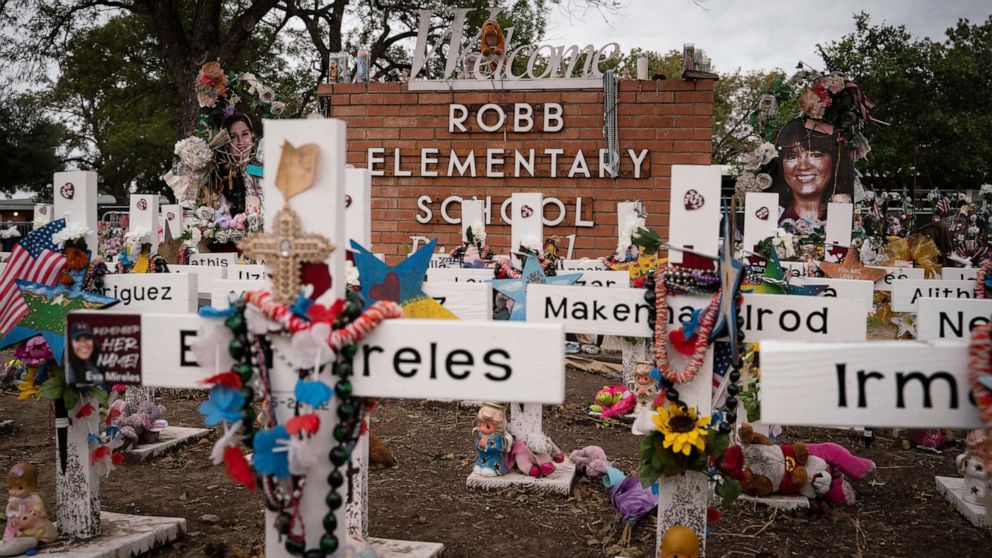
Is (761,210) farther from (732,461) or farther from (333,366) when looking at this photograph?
(333,366)

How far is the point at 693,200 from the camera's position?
3.63 meters

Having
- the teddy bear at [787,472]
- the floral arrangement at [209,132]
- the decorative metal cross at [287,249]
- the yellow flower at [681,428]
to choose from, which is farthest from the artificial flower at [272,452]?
the floral arrangement at [209,132]

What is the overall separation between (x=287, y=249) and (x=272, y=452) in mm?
584

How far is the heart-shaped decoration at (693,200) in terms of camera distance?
3623 millimetres

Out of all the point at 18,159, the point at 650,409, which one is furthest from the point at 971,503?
the point at 18,159

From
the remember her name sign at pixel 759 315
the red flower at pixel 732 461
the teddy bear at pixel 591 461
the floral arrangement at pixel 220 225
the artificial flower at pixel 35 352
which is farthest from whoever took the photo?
the floral arrangement at pixel 220 225

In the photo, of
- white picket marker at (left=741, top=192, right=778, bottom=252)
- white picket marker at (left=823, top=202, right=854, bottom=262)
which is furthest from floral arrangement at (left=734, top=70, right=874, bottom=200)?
white picket marker at (left=741, top=192, right=778, bottom=252)

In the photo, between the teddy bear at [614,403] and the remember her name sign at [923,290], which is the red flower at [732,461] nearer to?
the remember her name sign at [923,290]

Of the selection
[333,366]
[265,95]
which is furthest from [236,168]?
[333,366]

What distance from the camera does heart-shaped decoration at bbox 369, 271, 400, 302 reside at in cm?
315

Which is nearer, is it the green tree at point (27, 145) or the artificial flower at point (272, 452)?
the artificial flower at point (272, 452)

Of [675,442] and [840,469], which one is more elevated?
[675,442]

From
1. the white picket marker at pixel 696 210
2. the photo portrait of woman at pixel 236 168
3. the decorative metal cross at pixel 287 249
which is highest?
the photo portrait of woman at pixel 236 168

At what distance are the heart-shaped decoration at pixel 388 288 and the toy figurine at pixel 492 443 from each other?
198 centimetres
